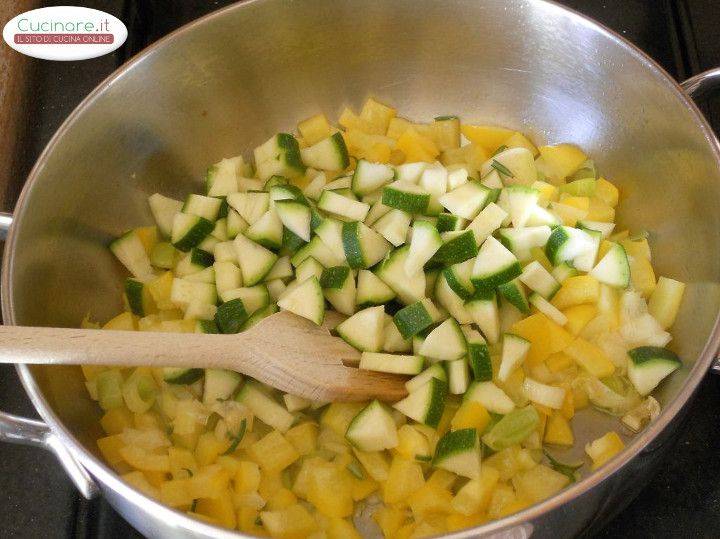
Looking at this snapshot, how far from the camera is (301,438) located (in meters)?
1.39

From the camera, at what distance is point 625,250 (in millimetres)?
1550

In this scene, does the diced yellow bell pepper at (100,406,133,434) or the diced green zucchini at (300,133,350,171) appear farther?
the diced green zucchini at (300,133,350,171)

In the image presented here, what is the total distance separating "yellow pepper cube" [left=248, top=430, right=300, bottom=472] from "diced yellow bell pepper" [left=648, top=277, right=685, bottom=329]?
74 cm

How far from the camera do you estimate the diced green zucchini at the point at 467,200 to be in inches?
60.1

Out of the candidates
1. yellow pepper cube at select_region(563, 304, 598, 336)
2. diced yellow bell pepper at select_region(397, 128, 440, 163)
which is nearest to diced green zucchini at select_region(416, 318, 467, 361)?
yellow pepper cube at select_region(563, 304, 598, 336)

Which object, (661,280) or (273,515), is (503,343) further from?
(273,515)

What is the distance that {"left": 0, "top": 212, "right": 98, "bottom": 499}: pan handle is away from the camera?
116 centimetres

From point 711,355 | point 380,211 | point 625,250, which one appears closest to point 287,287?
point 380,211

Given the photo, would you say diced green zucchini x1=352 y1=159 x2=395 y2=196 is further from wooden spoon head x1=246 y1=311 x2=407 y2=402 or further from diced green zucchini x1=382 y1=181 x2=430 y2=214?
wooden spoon head x1=246 y1=311 x2=407 y2=402

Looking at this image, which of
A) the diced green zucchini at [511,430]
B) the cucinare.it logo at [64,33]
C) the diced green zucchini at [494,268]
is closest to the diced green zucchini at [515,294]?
the diced green zucchini at [494,268]

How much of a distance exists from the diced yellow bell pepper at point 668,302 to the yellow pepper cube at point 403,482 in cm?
56

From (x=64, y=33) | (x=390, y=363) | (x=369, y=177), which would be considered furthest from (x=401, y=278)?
(x=64, y=33)

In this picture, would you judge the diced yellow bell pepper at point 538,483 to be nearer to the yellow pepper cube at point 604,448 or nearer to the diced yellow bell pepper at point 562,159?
the yellow pepper cube at point 604,448

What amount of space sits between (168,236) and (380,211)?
493 mm
